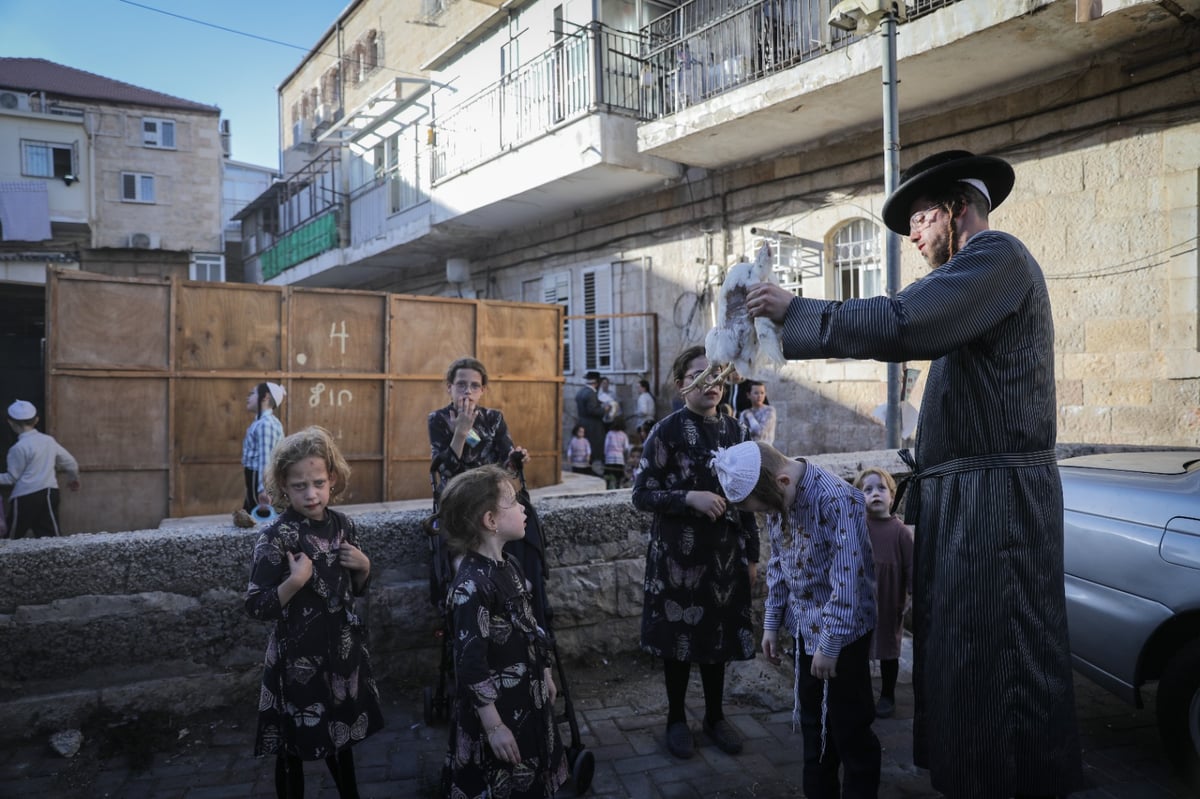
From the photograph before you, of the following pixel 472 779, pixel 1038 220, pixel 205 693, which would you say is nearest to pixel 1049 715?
pixel 472 779

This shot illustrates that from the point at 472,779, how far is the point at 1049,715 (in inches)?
64.3

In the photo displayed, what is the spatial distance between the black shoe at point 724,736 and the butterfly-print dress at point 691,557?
0.97 feet

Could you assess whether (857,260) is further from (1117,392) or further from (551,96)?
(551,96)

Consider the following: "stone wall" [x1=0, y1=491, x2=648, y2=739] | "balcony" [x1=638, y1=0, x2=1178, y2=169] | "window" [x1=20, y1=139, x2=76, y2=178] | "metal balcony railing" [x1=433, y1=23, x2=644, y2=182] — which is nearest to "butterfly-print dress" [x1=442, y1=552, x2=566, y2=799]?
"stone wall" [x1=0, y1=491, x2=648, y2=739]

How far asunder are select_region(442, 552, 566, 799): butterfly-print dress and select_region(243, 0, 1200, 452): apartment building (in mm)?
5123

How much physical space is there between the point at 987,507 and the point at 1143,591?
5.42ft

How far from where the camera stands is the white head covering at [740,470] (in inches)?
100

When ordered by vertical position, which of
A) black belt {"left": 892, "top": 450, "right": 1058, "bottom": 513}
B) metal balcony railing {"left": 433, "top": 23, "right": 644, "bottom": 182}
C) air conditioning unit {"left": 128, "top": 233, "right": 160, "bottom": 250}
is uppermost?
air conditioning unit {"left": 128, "top": 233, "right": 160, "bottom": 250}

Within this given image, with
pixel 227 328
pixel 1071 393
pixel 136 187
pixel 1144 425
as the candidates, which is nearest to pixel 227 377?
pixel 227 328

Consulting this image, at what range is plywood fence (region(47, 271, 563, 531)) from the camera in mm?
7520

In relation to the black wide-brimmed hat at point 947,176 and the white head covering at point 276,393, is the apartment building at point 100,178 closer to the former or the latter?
the white head covering at point 276,393

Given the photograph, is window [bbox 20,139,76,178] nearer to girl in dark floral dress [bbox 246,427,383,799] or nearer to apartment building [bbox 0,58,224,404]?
apartment building [bbox 0,58,224,404]

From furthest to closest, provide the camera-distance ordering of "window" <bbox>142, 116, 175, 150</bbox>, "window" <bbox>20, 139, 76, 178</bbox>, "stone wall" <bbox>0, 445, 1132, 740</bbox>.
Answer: "window" <bbox>142, 116, 175, 150</bbox>, "window" <bbox>20, 139, 76, 178</bbox>, "stone wall" <bbox>0, 445, 1132, 740</bbox>

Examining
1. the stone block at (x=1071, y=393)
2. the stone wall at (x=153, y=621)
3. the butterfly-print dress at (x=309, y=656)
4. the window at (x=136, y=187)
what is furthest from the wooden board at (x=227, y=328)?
the window at (x=136, y=187)
